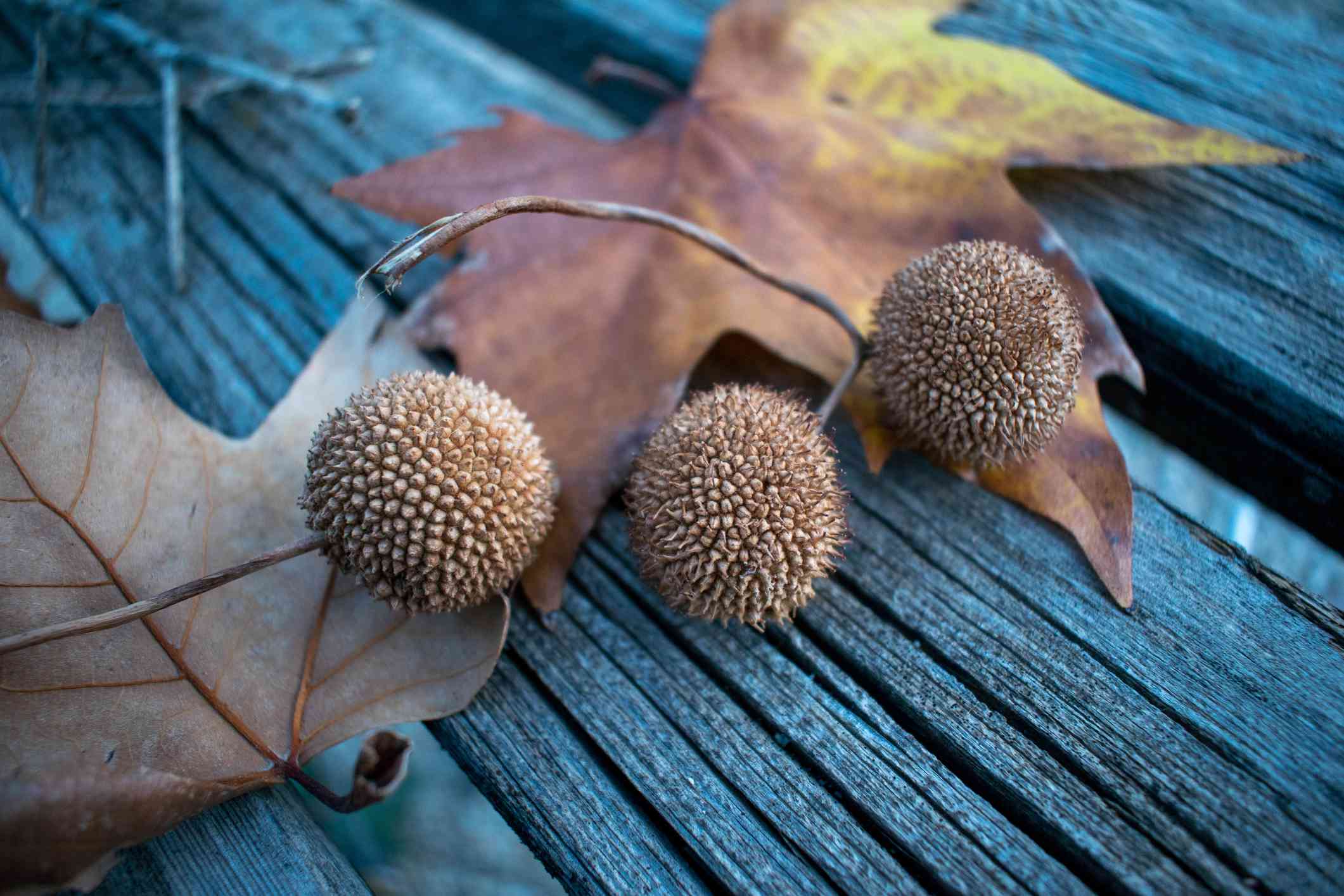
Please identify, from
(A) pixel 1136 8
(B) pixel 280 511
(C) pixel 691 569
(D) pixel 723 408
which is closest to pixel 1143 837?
(C) pixel 691 569

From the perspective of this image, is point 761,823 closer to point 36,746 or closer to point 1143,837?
point 1143,837

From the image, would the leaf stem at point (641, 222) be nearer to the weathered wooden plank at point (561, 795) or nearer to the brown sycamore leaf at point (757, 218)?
the brown sycamore leaf at point (757, 218)

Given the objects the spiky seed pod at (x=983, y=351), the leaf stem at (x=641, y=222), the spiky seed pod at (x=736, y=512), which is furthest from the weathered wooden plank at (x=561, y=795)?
the spiky seed pod at (x=983, y=351)

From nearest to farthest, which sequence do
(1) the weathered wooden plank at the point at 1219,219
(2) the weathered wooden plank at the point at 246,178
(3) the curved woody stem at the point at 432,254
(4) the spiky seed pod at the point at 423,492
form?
(3) the curved woody stem at the point at 432,254, (4) the spiky seed pod at the point at 423,492, (1) the weathered wooden plank at the point at 1219,219, (2) the weathered wooden plank at the point at 246,178

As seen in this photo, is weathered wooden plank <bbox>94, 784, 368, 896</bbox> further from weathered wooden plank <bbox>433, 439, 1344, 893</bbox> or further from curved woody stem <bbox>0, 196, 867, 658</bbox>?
weathered wooden plank <bbox>433, 439, 1344, 893</bbox>

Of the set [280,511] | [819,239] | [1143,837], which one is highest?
[819,239]

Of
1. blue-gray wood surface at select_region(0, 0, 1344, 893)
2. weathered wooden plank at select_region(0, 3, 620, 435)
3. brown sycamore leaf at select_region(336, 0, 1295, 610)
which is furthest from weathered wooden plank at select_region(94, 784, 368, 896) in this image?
weathered wooden plank at select_region(0, 3, 620, 435)
